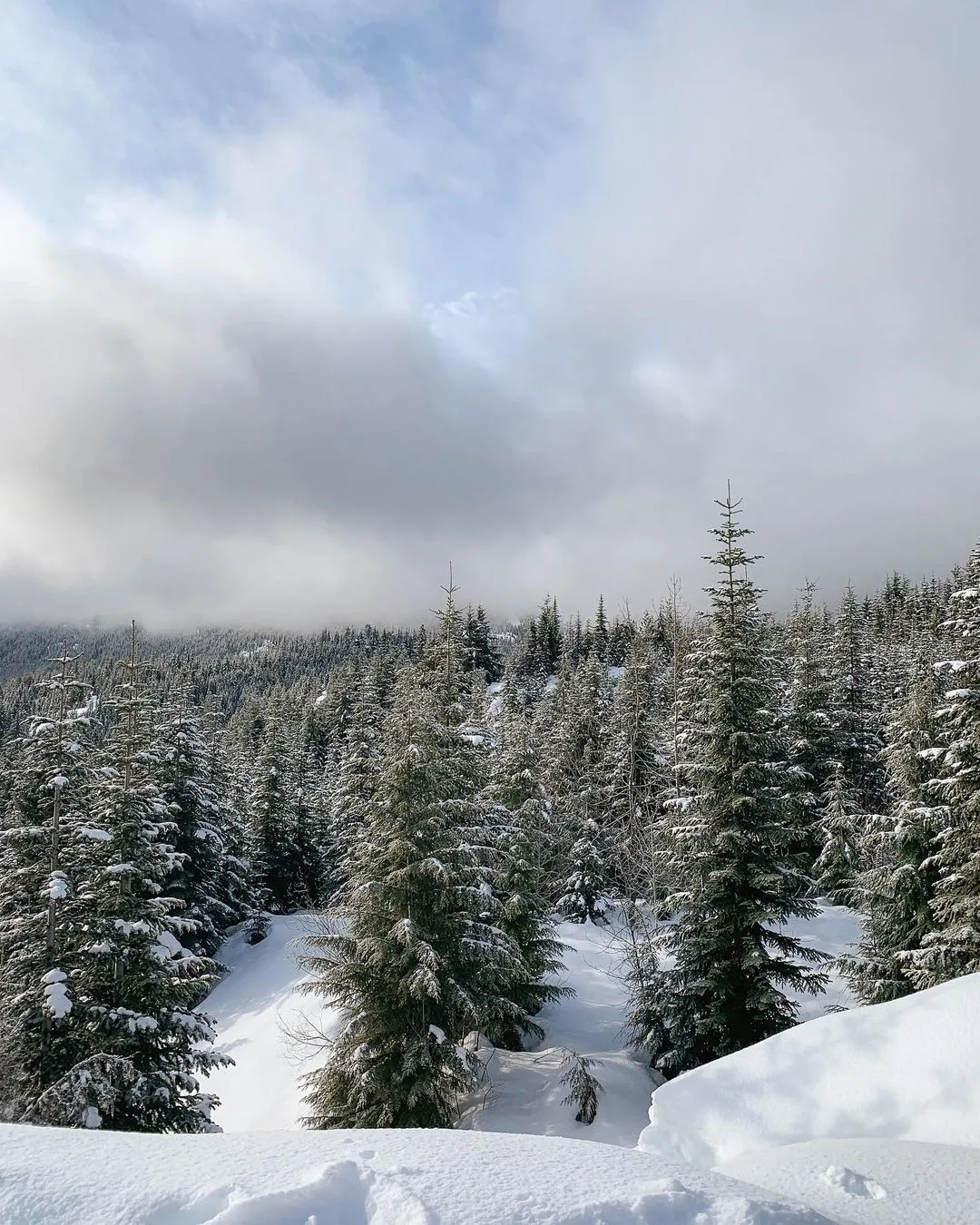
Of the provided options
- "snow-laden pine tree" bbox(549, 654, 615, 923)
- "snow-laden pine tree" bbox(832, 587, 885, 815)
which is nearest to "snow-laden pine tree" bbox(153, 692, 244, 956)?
"snow-laden pine tree" bbox(549, 654, 615, 923)

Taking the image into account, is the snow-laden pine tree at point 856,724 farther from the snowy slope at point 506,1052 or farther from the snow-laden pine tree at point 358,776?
the snow-laden pine tree at point 358,776

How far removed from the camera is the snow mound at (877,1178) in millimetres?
4508

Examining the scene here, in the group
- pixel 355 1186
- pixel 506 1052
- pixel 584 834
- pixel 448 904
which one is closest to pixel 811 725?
pixel 584 834

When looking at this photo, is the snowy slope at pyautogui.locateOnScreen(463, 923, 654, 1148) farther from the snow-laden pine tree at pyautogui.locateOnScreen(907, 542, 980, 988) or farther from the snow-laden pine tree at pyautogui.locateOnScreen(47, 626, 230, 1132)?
the snow-laden pine tree at pyautogui.locateOnScreen(907, 542, 980, 988)

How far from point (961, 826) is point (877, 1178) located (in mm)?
12747

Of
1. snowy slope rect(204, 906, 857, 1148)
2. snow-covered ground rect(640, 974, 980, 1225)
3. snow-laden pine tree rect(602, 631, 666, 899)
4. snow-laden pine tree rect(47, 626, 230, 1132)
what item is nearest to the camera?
snow-covered ground rect(640, 974, 980, 1225)

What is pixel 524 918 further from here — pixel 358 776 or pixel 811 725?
pixel 811 725

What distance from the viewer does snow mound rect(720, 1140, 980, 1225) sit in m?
4.51

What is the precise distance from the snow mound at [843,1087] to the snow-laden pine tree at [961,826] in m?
8.44

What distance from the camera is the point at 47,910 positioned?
13531mm

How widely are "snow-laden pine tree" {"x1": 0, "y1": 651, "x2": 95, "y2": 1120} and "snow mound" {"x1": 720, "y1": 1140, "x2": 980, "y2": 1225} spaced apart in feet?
40.1

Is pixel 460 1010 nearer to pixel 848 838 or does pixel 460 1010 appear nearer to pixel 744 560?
pixel 744 560

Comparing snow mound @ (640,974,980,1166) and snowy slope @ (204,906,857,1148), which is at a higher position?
snow mound @ (640,974,980,1166)

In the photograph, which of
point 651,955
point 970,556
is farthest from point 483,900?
point 970,556
